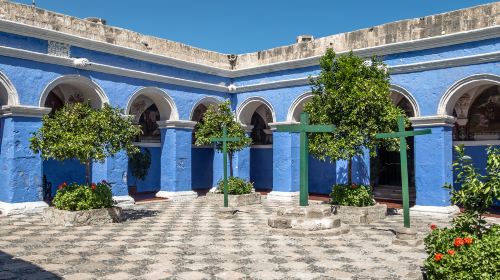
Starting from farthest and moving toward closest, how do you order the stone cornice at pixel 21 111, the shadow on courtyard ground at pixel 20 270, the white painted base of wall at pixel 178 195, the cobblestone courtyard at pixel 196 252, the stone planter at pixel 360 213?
1. the white painted base of wall at pixel 178 195
2. the stone cornice at pixel 21 111
3. the stone planter at pixel 360 213
4. the cobblestone courtyard at pixel 196 252
5. the shadow on courtyard ground at pixel 20 270

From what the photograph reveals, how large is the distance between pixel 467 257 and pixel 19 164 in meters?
10.5

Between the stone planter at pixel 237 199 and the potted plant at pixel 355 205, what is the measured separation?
345cm

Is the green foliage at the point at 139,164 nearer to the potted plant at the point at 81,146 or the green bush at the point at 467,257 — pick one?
the potted plant at the point at 81,146

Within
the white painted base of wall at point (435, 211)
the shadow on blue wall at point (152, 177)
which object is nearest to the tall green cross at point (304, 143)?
the white painted base of wall at point (435, 211)

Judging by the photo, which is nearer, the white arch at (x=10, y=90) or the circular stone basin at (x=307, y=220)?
the circular stone basin at (x=307, y=220)

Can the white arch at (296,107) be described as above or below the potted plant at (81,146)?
above

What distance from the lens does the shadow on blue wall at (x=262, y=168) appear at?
18.9m

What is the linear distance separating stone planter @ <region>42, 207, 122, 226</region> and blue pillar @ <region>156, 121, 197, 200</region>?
474 cm

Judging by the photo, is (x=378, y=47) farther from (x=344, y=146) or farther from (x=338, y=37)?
(x=344, y=146)

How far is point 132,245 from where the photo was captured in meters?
7.51

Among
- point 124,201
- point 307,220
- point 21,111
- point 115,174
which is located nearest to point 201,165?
point 124,201

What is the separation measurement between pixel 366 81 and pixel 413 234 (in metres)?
4.18

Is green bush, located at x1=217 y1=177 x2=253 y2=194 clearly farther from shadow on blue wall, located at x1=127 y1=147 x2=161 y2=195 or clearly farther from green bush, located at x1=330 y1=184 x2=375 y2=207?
shadow on blue wall, located at x1=127 y1=147 x2=161 y2=195

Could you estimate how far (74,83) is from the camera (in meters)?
12.6
